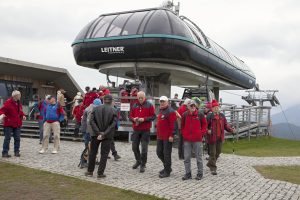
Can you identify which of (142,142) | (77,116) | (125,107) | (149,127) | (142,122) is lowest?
(142,142)

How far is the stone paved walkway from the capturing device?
725 cm

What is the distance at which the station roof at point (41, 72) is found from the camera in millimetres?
21859

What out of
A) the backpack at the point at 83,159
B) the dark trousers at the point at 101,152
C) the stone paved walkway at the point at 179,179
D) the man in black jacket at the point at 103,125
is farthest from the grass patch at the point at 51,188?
the backpack at the point at 83,159

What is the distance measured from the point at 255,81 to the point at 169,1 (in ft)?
46.0

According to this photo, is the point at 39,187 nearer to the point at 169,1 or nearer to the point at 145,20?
the point at 145,20

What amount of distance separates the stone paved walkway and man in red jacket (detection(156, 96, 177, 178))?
0.32m

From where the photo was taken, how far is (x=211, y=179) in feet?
28.5

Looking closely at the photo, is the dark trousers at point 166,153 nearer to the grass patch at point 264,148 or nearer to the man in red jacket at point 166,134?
the man in red jacket at point 166,134

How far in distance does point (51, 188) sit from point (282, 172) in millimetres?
5738

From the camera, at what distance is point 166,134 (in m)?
8.83

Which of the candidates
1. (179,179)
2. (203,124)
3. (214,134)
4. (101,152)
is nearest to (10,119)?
(101,152)

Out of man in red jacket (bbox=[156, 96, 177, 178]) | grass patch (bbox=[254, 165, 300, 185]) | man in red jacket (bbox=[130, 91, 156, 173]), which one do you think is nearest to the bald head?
man in red jacket (bbox=[130, 91, 156, 173])

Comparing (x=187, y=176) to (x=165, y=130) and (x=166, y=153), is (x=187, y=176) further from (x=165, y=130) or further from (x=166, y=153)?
(x=165, y=130)

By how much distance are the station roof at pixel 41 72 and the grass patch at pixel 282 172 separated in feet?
50.6
